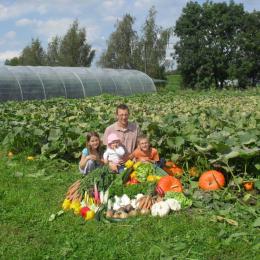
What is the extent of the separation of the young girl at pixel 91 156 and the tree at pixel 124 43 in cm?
3350

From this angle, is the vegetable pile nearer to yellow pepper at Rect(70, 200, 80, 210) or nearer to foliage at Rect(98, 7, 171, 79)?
yellow pepper at Rect(70, 200, 80, 210)

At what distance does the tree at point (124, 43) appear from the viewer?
39.5 m

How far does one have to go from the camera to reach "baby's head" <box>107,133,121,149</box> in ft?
21.3

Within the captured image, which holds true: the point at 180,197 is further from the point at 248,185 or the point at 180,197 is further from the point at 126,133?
the point at 126,133

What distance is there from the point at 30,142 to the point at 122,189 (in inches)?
164

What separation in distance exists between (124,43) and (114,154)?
33.9 metres

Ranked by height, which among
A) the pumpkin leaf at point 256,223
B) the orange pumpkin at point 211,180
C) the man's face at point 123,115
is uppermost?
the man's face at point 123,115

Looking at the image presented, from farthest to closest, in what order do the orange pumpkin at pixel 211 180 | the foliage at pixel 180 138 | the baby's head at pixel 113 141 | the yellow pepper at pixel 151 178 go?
the baby's head at pixel 113 141, the foliage at pixel 180 138, the yellow pepper at pixel 151 178, the orange pumpkin at pixel 211 180

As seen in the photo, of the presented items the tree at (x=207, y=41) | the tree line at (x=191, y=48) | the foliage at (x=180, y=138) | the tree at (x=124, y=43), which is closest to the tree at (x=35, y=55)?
the tree line at (x=191, y=48)

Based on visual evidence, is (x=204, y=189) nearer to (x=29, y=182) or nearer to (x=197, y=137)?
(x=197, y=137)

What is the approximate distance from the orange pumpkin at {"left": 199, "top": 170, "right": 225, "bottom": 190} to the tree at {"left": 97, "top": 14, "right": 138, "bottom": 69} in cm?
3424

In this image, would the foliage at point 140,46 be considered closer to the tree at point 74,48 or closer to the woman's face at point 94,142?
the tree at point 74,48

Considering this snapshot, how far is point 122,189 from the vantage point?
208 inches

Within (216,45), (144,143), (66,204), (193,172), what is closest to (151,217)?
(66,204)
